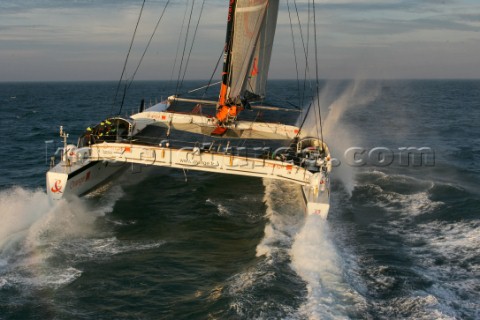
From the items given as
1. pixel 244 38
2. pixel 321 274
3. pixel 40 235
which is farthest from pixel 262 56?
pixel 321 274

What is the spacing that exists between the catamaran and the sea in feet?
2.54

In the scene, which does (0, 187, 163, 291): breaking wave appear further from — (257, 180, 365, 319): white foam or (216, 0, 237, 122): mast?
(216, 0, 237, 122): mast

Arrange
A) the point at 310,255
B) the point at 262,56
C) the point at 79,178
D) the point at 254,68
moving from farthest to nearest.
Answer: the point at 262,56 < the point at 254,68 < the point at 79,178 < the point at 310,255

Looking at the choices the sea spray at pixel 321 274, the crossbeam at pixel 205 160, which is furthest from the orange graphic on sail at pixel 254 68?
the sea spray at pixel 321 274

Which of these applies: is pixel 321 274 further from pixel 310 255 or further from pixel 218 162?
pixel 218 162

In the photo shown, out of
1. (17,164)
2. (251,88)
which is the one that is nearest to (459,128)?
(251,88)

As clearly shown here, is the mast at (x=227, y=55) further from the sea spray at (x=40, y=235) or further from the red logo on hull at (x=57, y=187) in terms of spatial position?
the red logo on hull at (x=57, y=187)

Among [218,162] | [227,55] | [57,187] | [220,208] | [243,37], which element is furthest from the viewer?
[243,37]

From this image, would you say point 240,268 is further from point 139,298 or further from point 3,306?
point 3,306

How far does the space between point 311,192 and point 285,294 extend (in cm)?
386

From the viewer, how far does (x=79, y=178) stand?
12734 millimetres

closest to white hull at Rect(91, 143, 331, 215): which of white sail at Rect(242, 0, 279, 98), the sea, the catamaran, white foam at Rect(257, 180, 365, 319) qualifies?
the catamaran

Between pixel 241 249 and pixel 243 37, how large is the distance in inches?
295

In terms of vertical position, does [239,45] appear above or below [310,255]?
above
